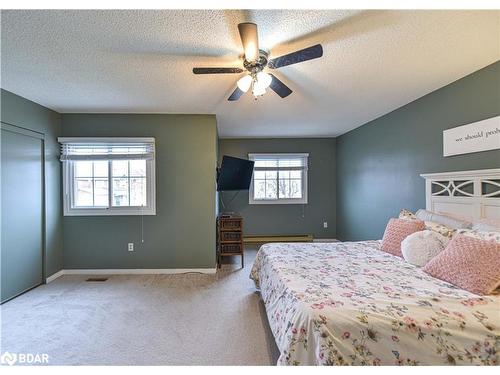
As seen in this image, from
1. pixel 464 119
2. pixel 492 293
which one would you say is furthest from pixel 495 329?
pixel 464 119

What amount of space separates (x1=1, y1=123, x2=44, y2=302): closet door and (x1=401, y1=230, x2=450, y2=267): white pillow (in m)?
4.27

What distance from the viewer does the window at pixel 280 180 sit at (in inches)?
233

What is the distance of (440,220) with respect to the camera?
265 centimetres

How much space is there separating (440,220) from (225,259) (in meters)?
3.24

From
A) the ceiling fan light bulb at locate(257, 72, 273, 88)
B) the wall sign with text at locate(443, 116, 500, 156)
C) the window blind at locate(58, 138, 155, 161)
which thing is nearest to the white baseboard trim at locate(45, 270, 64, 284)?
the window blind at locate(58, 138, 155, 161)

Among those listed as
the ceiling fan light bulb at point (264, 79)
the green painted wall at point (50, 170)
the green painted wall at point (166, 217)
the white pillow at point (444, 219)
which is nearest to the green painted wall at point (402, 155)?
the white pillow at point (444, 219)

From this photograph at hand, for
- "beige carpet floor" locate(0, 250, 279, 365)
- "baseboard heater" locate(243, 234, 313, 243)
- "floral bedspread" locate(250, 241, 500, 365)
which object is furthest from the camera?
"baseboard heater" locate(243, 234, 313, 243)

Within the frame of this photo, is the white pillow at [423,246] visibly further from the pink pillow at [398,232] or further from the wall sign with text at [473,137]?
the wall sign with text at [473,137]

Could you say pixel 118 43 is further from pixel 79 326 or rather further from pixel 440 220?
pixel 440 220

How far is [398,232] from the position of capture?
8.96ft

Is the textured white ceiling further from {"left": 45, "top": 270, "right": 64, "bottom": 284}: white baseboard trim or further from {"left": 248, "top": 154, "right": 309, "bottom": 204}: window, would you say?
{"left": 248, "top": 154, "right": 309, "bottom": 204}: window

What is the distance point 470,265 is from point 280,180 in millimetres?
4296

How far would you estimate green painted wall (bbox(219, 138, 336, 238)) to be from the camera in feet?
19.4

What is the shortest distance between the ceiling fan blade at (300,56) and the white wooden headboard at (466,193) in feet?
6.49
